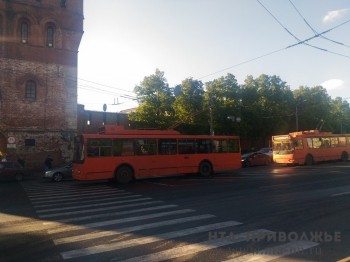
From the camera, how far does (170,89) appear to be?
41.4 metres

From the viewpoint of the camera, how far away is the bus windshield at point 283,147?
27266mm

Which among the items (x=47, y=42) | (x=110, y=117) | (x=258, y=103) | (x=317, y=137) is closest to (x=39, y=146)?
(x=47, y=42)

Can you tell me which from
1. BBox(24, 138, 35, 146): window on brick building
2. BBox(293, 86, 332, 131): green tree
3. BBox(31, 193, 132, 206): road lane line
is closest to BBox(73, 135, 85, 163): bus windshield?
BBox(31, 193, 132, 206): road lane line

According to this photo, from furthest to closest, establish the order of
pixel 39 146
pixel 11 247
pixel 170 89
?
pixel 170 89, pixel 39 146, pixel 11 247

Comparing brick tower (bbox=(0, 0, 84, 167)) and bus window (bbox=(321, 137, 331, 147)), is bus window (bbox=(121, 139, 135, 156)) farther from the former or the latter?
bus window (bbox=(321, 137, 331, 147))

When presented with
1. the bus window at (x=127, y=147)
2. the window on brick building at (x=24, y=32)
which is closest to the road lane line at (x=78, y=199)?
the bus window at (x=127, y=147)

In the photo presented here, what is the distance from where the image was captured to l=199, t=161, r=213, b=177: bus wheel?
21531mm

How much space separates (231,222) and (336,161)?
87.3 feet

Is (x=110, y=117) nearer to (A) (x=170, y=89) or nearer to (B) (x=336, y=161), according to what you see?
(A) (x=170, y=89)

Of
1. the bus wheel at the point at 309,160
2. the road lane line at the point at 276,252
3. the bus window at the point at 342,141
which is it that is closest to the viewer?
the road lane line at the point at 276,252

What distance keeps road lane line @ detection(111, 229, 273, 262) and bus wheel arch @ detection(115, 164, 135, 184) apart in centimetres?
1186

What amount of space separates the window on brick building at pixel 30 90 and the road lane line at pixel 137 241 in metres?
26.3

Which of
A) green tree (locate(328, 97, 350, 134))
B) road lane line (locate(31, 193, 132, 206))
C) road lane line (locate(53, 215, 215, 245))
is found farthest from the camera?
green tree (locate(328, 97, 350, 134))

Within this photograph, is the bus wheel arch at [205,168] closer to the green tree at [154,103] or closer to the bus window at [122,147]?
the bus window at [122,147]
